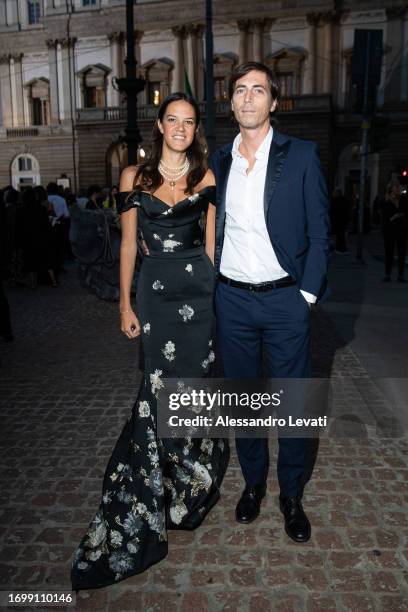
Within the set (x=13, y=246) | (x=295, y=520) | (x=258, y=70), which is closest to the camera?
(x=258, y=70)

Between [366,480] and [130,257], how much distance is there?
1919 millimetres

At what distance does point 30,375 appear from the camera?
5480 mm

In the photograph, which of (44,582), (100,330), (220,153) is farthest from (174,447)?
(100,330)

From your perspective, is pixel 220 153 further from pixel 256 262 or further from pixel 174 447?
pixel 174 447

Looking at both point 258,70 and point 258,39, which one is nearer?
point 258,70

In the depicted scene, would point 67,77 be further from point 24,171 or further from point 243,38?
point 243,38

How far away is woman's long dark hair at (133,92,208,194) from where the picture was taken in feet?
8.81

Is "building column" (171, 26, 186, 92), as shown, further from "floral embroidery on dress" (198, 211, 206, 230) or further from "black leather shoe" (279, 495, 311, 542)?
"black leather shoe" (279, 495, 311, 542)

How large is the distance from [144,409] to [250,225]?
103 cm

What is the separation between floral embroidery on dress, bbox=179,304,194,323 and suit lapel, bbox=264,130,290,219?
58 centimetres

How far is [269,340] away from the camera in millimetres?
2770

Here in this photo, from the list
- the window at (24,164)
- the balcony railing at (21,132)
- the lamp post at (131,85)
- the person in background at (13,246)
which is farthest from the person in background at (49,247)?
the window at (24,164)

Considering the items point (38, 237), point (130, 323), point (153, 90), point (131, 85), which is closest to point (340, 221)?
point (131, 85)

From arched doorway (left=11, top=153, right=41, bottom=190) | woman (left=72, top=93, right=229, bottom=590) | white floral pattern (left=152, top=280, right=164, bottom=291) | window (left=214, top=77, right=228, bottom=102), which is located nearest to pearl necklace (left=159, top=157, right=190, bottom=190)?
woman (left=72, top=93, right=229, bottom=590)
